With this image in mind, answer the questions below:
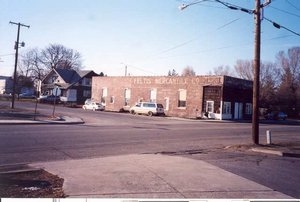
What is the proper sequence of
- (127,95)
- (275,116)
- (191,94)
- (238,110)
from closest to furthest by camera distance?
(191,94), (238,110), (127,95), (275,116)

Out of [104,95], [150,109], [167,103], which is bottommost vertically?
[150,109]

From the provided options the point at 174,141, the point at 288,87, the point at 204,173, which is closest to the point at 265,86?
the point at 288,87

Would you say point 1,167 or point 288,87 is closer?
point 1,167

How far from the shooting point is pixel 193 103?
47.0 m

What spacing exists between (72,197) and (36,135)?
10770 mm

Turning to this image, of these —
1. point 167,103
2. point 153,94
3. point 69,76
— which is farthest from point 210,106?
point 69,76

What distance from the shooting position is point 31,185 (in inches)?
293

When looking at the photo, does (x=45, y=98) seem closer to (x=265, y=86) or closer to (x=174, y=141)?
(x=265, y=86)

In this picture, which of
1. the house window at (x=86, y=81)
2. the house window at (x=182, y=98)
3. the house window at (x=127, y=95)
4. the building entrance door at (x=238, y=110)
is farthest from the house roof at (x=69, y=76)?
the building entrance door at (x=238, y=110)

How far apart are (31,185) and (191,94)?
1607 inches

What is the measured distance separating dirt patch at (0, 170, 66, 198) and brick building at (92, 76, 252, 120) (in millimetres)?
37290

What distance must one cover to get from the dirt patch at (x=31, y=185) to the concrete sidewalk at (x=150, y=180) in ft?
0.72

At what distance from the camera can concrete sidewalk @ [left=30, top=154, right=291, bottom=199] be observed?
7078mm

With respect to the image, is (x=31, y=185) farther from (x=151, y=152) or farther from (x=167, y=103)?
(x=167, y=103)
